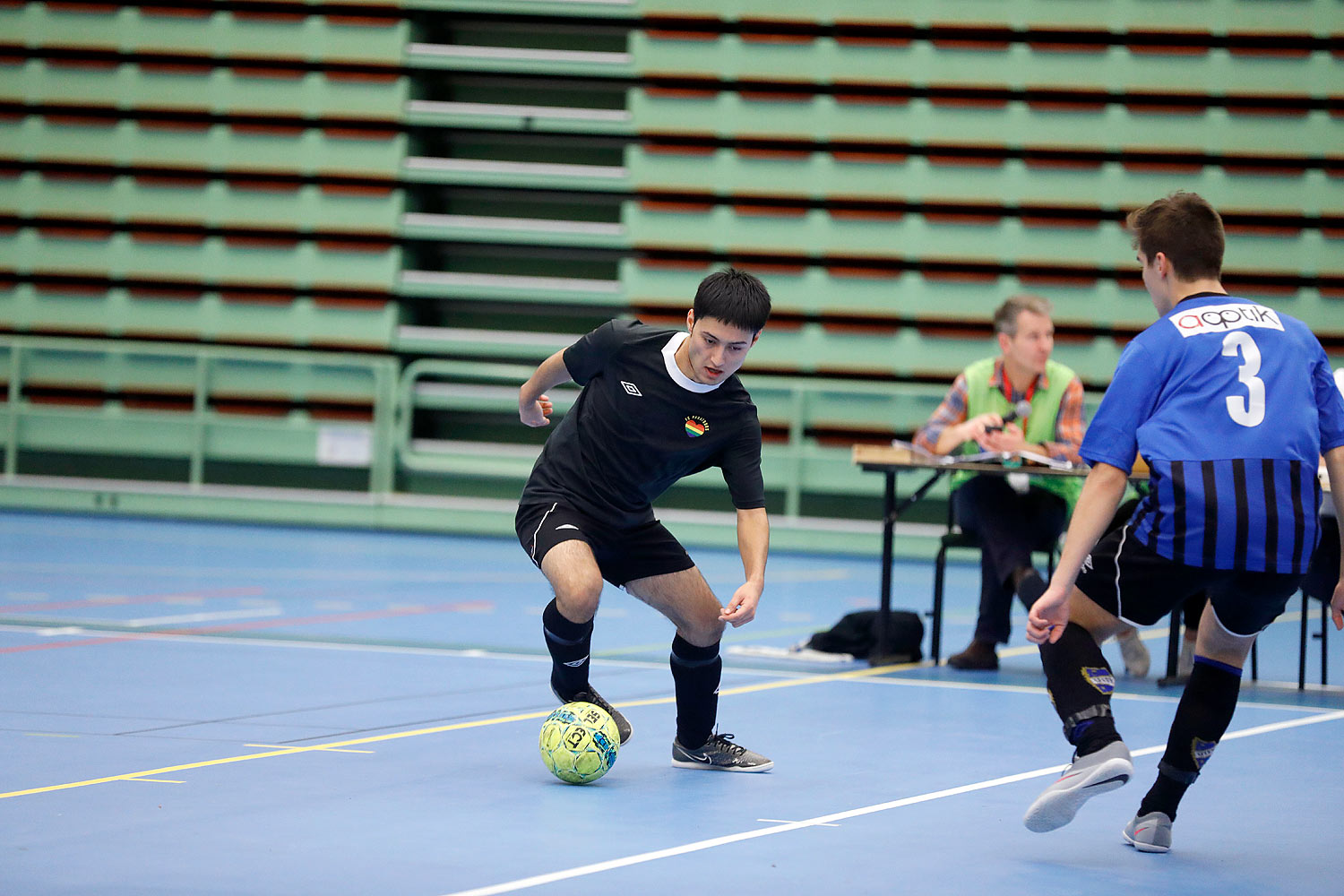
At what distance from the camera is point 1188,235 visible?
3314 mm

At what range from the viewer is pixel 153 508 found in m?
11.7

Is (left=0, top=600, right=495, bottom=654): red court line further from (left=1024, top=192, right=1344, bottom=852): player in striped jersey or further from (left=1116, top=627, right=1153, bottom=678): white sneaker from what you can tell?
(left=1024, top=192, right=1344, bottom=852): player in striped jersey

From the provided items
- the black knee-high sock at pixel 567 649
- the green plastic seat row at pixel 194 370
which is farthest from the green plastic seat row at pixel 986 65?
the black knee-high sock at pixel 567 649

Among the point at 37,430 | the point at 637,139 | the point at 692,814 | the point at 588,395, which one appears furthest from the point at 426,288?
the point at 692,814

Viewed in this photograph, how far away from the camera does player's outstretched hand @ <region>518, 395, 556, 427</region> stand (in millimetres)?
4434

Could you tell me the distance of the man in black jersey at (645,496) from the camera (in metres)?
4.11

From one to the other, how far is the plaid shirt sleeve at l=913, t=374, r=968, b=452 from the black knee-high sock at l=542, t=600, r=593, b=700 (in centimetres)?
251

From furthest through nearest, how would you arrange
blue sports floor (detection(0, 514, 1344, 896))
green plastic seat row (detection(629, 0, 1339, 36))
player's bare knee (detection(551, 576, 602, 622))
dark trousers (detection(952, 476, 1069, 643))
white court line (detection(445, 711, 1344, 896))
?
green plastic seat row (detection(629, 0, 1339, 36)) < dark trousers (detection(952, 476, 1069, 643)) < player's bare knee (detection(551, 576, 602, 622)) < blue sports floor (detection(0, 514, 1344, 896)) < white court line (detection(445, 711, 1344, 896))

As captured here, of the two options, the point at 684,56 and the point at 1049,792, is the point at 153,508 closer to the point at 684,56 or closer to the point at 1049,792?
the point at 684,56

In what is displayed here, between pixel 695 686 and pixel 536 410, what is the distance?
35.9 inches

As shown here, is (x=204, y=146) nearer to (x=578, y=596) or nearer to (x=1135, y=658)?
(x=1135, y=658)

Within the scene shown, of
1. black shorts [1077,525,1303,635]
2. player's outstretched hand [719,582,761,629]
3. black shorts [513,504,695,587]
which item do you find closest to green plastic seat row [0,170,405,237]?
black shorts [513,504,695,587]

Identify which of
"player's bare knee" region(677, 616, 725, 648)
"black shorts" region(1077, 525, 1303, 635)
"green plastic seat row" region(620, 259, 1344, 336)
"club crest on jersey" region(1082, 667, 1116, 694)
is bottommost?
"player's bare knee" region(677, 616, 725, 648)

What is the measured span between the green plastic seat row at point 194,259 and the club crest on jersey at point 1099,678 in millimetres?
9549
